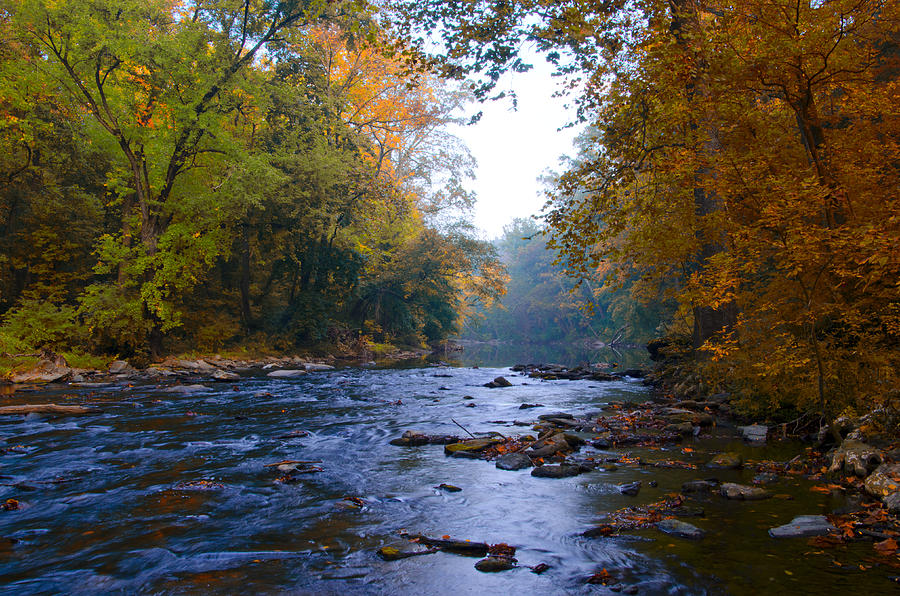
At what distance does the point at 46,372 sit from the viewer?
13.9 m

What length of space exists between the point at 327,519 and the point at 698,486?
4.01 metres

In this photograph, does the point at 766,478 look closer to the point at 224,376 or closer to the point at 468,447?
the point at 468,447

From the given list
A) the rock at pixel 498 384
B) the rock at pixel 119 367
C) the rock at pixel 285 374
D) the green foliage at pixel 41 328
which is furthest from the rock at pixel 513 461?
the green foliage at pixel 41 328

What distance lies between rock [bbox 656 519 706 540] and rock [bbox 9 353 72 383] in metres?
15.5

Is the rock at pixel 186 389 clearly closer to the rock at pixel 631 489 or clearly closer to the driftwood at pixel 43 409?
the driftwood at pixel 43 409

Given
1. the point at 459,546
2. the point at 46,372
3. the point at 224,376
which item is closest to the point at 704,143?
the point at 459,546

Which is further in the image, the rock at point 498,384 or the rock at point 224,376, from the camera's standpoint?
the rock at point 498,384

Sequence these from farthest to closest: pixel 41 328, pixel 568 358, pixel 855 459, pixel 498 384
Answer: pixel 568 358 < pixel 498 384 < pixel 41 328 < pixel 855 459

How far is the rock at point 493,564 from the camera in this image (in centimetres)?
398

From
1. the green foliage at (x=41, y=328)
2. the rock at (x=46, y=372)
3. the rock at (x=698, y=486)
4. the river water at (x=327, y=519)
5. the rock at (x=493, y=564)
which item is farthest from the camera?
the green foliage at (x=41, y=328)

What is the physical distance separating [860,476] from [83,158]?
995 inches

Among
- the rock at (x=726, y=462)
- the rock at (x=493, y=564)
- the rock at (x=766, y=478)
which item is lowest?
the rock at (x=493, y=564)

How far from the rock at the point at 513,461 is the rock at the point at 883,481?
370 cm

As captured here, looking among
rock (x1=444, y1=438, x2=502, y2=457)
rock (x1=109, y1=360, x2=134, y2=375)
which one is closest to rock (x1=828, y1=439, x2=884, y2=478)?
rock (x1=444, y1=438, x2=502, y2=457)
